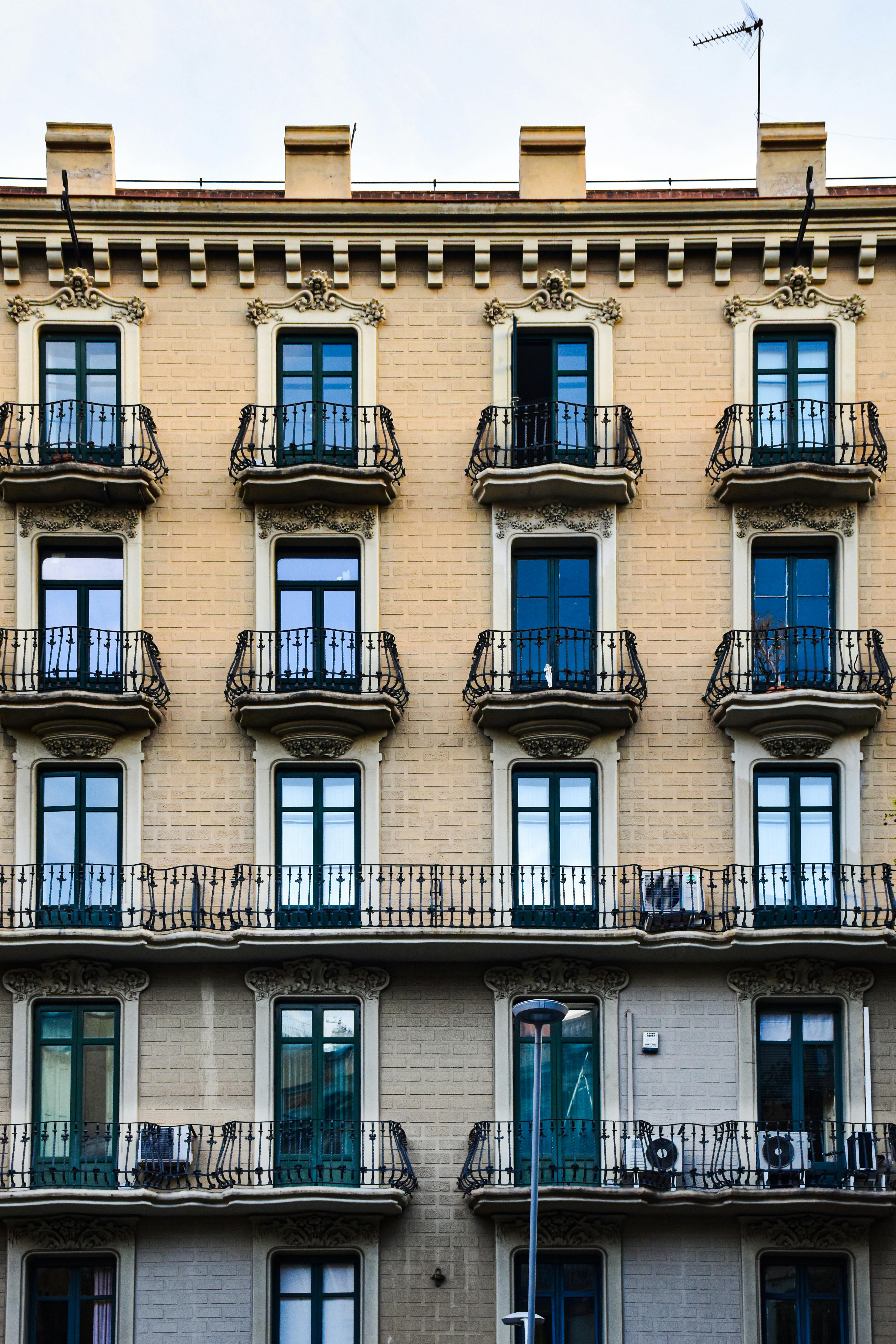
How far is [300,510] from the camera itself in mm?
32219

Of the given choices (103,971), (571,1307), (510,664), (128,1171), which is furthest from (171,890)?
(571,1307)

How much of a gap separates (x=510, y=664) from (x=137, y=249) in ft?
31.8

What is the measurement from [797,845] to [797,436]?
691 cm

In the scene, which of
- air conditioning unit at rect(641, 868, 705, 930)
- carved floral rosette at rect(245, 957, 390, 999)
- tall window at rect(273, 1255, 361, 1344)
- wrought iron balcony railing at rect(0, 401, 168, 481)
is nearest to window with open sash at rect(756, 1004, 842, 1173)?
air conditioning unit at rect(641, 868, 705, 930)

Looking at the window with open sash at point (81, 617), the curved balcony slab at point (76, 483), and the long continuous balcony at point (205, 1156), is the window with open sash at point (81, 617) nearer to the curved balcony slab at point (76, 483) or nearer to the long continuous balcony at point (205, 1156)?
the curved balcony slab at point (76, 483)

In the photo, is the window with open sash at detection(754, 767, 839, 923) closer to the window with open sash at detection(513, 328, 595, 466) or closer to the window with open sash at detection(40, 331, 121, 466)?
the window with open sash at detection(513, 328, 595, 466)

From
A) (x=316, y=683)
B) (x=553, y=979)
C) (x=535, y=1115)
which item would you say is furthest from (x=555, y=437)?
(x=535, y=1115)

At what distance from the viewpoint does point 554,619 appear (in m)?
32.1

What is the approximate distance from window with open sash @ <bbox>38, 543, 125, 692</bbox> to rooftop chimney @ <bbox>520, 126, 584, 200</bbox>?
956 cm

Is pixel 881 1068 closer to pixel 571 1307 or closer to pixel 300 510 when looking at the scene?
pixel 571 1307

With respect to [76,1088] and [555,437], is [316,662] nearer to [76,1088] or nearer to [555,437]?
[555,437]

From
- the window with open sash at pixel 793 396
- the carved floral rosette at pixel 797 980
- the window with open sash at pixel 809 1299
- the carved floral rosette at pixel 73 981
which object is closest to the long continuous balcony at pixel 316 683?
the carved floral rosette at pixel 73 981

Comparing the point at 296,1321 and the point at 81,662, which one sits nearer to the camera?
the point at 296,1321

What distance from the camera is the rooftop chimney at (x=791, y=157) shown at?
33.1m
